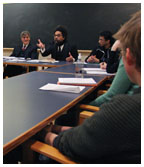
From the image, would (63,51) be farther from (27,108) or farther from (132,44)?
(132,44)

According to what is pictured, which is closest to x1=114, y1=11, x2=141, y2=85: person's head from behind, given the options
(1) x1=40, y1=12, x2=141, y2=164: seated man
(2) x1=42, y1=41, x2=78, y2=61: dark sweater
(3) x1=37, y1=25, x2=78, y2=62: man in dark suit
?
(1) x1=40, y1=12, x2=141, y2=164: seated man

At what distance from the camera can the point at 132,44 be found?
584mm

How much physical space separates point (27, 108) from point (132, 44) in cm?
66

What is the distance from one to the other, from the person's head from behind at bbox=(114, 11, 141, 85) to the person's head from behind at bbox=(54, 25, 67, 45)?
3.42m

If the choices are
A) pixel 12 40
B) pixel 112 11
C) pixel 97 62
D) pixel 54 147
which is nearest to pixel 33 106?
pixel 54 147

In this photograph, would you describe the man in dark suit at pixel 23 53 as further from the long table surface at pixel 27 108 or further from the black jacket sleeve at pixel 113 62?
the long table surface at pixel 27 108

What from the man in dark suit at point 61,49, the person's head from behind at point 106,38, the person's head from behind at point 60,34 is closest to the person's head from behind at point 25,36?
the man in dark suit at point 61,49

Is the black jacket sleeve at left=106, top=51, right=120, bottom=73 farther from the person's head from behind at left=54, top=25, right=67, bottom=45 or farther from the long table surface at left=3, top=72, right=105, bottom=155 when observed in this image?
the person's head from behind at left=54, top=25, right=67, bottom=45

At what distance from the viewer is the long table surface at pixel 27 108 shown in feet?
2.35

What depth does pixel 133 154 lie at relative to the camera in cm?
62

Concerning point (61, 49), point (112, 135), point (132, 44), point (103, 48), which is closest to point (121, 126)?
point (112, 135)

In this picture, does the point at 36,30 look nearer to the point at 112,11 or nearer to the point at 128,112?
the point at 112,11

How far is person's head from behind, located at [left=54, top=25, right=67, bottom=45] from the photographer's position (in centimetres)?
388

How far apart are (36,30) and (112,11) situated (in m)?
2.24
